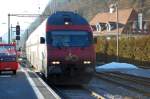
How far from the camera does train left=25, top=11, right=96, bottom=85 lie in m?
25.4

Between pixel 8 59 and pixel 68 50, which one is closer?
pixel 68 50

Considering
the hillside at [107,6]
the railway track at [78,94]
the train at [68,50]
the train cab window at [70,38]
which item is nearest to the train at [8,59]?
the railway track at [78,94]

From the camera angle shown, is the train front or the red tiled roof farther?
the red tiled roof

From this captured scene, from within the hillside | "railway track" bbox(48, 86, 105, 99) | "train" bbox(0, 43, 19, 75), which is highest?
the hillside

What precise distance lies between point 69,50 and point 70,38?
2.86ft

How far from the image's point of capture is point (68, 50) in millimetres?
25688

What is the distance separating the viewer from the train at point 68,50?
2538 cm

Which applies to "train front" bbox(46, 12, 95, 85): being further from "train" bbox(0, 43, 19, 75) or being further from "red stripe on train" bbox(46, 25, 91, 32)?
"train" bbox(0, 43, 19, 75)

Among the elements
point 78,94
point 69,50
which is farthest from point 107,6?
point 78,94

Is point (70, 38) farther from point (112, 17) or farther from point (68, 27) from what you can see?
point (112, 17)

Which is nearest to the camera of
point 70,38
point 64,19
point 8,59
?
point 70,38

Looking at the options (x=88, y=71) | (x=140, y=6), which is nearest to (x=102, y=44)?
(x=140, y=6)

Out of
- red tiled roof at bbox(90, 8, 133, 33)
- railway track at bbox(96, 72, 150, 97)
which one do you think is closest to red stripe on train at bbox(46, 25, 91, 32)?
railway track at bbox(96, 72, 150, 97)

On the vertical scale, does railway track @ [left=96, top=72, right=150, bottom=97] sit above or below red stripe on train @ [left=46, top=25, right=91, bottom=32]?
below
